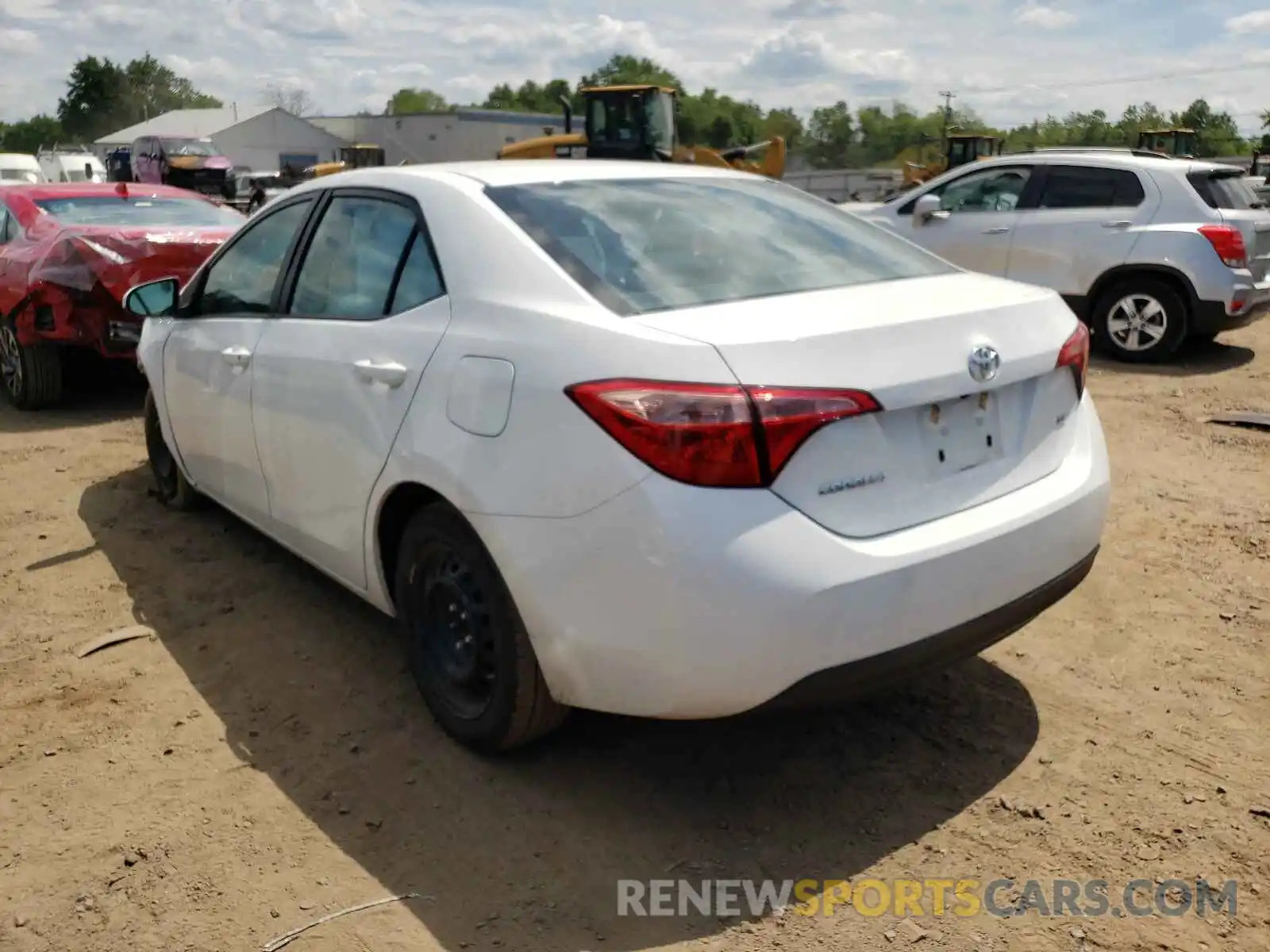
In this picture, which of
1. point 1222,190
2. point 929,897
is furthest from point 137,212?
point 1222,190

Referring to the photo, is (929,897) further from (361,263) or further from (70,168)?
(70,168)

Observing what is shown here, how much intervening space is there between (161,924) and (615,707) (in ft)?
3.81

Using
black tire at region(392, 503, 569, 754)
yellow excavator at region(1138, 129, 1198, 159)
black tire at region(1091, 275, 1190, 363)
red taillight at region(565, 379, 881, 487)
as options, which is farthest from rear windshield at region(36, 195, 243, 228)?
yellow excavator at region(1138, 129, 1198, 159)

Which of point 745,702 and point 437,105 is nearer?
point 745,702

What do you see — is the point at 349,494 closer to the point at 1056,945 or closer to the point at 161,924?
the point at 161,924

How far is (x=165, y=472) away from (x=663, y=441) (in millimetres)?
3803

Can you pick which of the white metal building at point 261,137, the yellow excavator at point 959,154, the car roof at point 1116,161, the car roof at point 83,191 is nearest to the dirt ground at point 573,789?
the car roof at point 83,191

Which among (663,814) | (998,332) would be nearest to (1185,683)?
(998,332)

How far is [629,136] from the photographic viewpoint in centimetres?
1703

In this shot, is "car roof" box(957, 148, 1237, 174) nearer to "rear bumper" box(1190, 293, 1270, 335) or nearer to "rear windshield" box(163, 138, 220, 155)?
"rear bumper" box(1190, 293, 1270, 335)

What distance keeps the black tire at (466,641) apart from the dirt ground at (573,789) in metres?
0.17

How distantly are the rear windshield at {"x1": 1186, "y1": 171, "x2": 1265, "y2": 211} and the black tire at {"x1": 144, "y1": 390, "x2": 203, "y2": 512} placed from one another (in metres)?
8.07

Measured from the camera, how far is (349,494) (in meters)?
3.38

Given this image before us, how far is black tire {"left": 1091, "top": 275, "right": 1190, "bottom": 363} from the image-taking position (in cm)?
904
